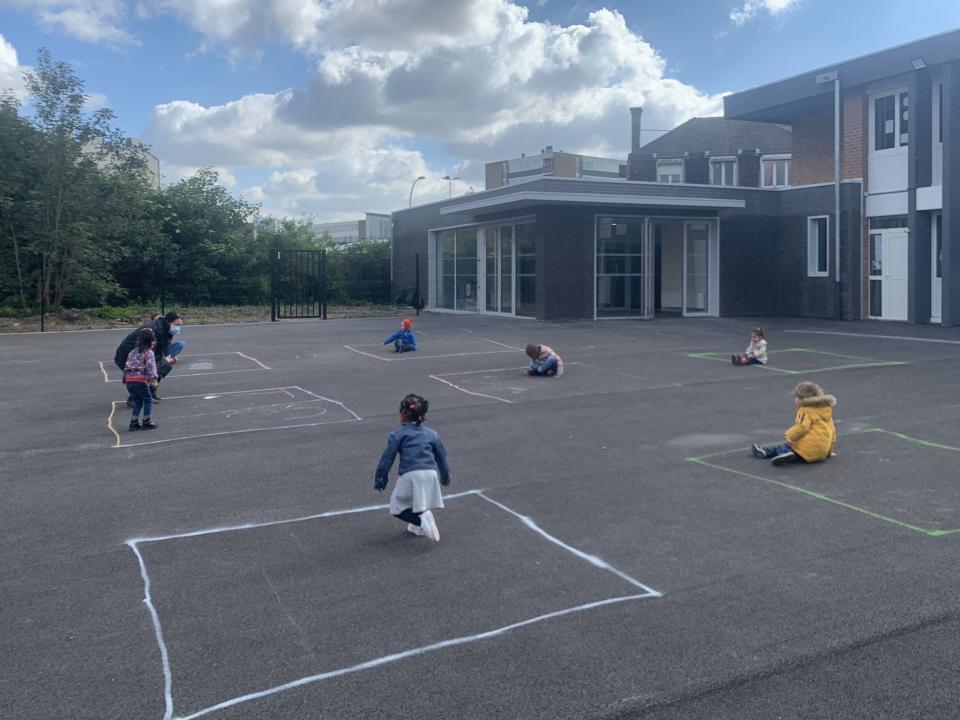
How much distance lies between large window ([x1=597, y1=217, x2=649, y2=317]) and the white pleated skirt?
71.9ft

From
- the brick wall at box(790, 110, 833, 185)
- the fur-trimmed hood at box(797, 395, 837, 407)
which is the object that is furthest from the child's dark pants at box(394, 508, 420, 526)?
the brick wall at box(790, 110, 833, 185)

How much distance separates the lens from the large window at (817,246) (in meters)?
27.9

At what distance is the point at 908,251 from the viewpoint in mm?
24797

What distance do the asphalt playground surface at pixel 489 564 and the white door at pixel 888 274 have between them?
44.3 feet

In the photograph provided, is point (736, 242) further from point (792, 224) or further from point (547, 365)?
point (547, 365)

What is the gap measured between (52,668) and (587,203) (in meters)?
23.5

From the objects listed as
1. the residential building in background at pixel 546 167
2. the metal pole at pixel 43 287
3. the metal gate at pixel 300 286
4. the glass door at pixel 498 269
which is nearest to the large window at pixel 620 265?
the glass door at pixel 498 269

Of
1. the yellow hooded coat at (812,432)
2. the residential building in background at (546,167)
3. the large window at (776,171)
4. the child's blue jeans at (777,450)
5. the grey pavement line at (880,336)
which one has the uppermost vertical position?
the residential building in background at (546,167)

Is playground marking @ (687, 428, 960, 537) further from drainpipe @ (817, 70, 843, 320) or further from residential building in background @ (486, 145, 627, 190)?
residential building in background @ (486, 145, 627, 190)

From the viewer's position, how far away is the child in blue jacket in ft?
21.7

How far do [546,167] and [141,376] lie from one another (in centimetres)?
7422

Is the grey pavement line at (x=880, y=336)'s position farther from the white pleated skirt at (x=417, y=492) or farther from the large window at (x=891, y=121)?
the white pleated skirt at (x=417, y=492)

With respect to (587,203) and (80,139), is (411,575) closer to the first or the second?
(587,203)

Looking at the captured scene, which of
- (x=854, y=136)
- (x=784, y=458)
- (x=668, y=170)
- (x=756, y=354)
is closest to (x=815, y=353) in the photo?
(x=756, y=354)
